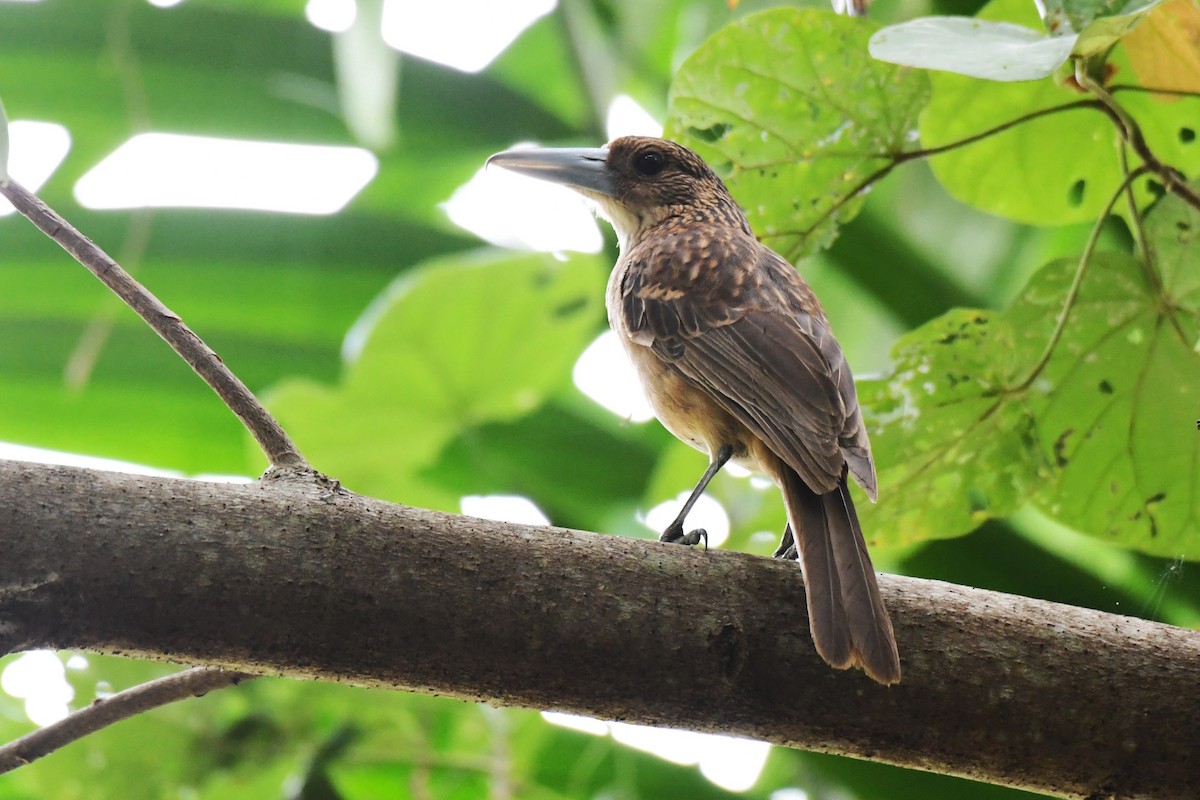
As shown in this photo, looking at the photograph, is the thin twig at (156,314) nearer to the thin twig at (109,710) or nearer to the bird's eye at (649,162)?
the thin twig at (109,710)

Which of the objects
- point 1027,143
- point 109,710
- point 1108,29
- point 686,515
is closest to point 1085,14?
point 1108,29

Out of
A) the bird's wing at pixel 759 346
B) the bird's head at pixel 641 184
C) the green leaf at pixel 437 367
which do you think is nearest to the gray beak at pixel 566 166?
the bird's head at pixel 641 184

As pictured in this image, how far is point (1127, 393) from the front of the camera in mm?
1829

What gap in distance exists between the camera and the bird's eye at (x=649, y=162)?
2639 mm

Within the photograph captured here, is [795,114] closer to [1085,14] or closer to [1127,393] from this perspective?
[1085,14]

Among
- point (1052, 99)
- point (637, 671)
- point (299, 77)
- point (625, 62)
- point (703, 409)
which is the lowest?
point (637, 671)

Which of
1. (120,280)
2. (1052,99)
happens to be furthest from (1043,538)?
(120,280)

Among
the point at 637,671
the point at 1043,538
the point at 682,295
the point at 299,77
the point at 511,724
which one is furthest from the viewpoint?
the point at 299,77

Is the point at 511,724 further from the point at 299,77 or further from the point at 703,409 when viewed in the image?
the point at 299,77

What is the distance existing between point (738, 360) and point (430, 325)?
0.87m

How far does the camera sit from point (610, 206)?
8.75ft

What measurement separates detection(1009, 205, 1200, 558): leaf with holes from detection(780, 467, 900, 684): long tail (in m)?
0.43

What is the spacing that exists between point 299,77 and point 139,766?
2.29 metres

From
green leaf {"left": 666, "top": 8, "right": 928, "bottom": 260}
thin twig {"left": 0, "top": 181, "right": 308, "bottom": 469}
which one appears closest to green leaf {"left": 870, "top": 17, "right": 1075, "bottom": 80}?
green leaf {"left": 666, "top": 8, "right": 928, "bottom": 260}
